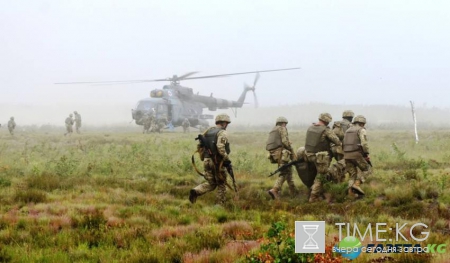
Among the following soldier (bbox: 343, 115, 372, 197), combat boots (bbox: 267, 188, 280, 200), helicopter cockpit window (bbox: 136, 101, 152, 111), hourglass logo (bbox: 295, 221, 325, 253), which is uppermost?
Result: helicopter cockpit window (bbox: 136, 101, 152, 111)

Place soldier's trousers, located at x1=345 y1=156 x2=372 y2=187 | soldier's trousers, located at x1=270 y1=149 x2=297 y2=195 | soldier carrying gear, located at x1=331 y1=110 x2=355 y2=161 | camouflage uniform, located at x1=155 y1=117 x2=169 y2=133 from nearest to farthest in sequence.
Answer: soldier's trousers, located at x1=345 y1=156 x2=372 y2=187, soldier carrying gear, located at x1=331 y1=110 x2=355 y2=161, soldier's trousers, located at x1=270 y1=149 x2=297 y2=195, camouflage uniform, located at x1=155 y1=117 x2=169 y2=133

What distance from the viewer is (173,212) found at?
828 centimetres

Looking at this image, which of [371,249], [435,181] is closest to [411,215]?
[435,181]

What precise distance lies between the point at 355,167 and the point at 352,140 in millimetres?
712

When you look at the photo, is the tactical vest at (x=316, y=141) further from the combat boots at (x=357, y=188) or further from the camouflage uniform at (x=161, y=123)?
the camouflage uniform at (x=161, y=123)

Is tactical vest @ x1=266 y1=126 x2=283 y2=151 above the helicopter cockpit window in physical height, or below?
below

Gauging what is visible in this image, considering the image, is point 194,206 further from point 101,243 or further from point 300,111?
point 300,111

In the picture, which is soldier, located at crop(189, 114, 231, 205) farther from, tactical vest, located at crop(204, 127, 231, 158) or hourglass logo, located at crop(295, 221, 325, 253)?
hourglass logo, located at crop(295, 221, 325, 253)

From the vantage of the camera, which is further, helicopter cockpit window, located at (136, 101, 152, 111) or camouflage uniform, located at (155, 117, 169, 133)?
helicopter cockpit window, located at (136, 101, 152, 111)

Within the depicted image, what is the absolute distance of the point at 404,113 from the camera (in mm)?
73562

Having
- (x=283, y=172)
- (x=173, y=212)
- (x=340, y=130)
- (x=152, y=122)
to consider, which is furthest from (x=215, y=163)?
(x=152, y=122)

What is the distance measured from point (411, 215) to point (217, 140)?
14.4 ft

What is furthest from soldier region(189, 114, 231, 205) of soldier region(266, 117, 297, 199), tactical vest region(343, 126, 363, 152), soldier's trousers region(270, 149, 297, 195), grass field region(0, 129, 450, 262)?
tactical vest region(343, 126, 363, 152)

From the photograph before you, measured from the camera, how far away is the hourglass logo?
467 cm
